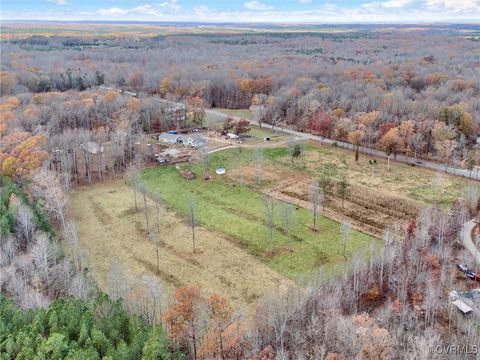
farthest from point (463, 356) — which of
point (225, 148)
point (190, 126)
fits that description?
point (190, 126)

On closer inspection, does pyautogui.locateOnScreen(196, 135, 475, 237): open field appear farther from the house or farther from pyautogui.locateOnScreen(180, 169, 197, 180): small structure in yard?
the house

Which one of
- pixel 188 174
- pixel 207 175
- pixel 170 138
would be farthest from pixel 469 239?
pixel 170 138

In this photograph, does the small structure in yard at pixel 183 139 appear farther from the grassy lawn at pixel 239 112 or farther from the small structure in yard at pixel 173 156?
the grassy lawn at pixel 239 112

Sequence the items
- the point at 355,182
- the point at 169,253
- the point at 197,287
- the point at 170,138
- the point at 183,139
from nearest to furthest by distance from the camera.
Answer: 1. the point at 197,287
2. the point at 169,253
3. the point at 355,182
4. the point at 183,139
5. the point at 170,138

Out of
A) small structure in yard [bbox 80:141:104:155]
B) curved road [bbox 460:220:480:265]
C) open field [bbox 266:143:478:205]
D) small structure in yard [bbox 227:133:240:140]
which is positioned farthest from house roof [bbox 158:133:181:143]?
curved road [bbox 460:220:480:265]

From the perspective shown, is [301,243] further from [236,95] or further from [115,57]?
[115,57]

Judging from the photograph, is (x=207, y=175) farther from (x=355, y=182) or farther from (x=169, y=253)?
(x=355, y=182)

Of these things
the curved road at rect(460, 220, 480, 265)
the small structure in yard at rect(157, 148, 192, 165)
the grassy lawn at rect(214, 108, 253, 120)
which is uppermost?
the grassy lawn at rect(214, 108, 253, 120)
